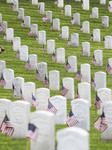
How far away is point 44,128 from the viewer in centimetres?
1820

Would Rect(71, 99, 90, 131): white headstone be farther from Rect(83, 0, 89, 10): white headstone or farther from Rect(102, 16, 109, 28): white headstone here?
Rect(83, 0, 89, 10): white headstone

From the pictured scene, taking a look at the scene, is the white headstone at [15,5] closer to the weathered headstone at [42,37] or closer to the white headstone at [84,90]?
the weathered headstone at [42,37]

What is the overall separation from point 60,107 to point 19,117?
108 inches

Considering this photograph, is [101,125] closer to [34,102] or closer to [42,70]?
[34,102]

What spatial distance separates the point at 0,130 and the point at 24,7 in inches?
884

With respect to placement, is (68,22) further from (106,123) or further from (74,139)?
(74,139)

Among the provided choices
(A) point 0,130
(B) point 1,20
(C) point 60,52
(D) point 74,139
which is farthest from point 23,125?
(B) point 1,20

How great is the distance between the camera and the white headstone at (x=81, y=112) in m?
21.5

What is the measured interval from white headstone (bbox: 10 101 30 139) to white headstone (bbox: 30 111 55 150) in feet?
6.61

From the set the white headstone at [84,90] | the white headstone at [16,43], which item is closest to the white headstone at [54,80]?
the white headstone at [84,90]

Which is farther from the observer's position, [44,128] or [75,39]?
[75,39]

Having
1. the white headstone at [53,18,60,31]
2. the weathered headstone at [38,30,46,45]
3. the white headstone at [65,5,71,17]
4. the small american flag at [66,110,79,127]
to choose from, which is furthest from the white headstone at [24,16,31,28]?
the small american flag at [66,110,79,127]

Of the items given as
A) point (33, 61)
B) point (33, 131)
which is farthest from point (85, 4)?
point (33, 131)

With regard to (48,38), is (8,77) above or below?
below
